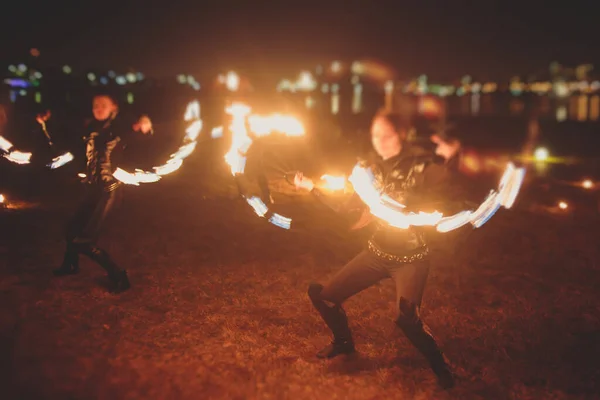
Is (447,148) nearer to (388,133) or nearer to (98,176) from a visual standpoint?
(388,133)

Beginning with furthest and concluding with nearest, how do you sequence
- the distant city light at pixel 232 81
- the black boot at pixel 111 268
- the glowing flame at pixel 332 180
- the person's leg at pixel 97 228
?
the distant city light at pixel 232 81
the black boot at pixel 111 268
the person's leg at pixel 97 228
the glowing flame at pixel 332 180

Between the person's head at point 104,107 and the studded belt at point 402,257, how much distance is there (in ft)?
11.7

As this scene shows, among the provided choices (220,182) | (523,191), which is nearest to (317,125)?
(220,182)

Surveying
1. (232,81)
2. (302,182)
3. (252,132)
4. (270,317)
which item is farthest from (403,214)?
(232,81)

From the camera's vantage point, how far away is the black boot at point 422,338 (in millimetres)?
4496

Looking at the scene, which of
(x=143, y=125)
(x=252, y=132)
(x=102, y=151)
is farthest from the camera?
(x=252, y=132)

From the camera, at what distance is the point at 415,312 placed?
4516 mm

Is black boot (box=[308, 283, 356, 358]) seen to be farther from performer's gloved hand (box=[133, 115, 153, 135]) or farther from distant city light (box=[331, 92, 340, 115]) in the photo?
distant city light (box=[331, 92, 340, 115])

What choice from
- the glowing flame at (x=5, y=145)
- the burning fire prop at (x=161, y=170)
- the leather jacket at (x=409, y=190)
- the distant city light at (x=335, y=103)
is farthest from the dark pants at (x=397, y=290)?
the distant city light at (x=335, y=103)

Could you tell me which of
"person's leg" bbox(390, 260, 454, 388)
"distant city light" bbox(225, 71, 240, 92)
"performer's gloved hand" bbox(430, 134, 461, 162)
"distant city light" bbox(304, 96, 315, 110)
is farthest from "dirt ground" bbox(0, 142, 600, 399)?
"distant city light" bbox(304, 96, 315, 110)

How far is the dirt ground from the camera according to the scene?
4.90 m

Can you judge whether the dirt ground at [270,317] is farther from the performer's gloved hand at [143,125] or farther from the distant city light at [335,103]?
the distant city light at [335,103]

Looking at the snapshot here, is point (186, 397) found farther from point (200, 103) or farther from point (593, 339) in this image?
point (200, 103)

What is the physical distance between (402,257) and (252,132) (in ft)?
32.6
